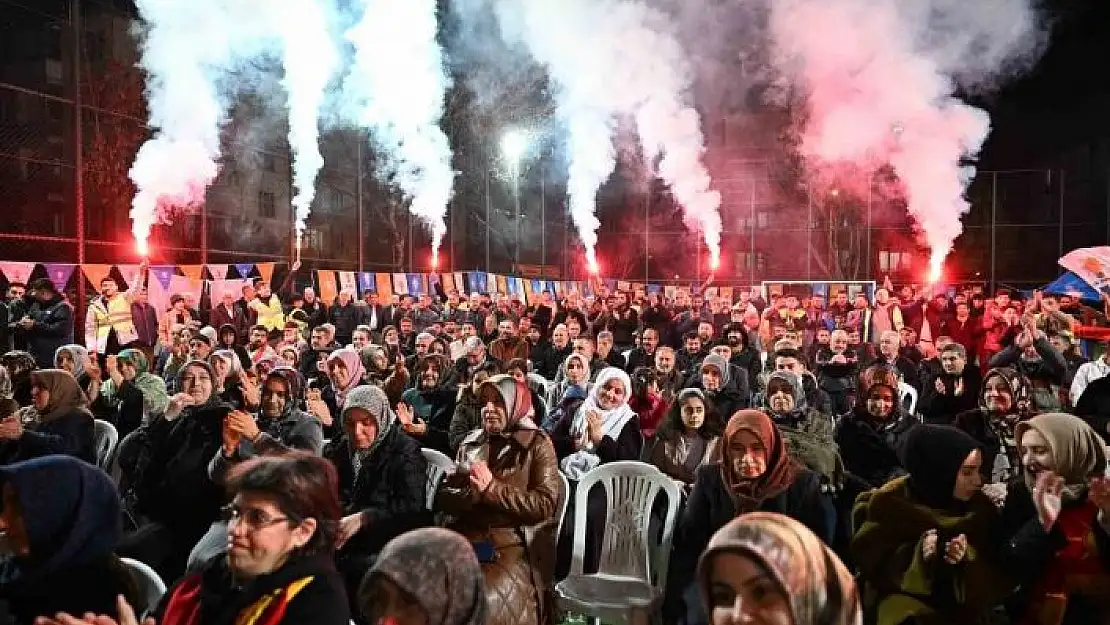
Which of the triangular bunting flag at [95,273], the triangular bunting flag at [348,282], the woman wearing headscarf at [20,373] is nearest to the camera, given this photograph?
the woman wearing headscarf at [20,373]

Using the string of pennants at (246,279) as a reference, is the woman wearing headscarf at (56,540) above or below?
below

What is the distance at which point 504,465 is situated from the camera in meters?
3.80

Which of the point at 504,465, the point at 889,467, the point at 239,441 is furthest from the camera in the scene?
the point at 889,467

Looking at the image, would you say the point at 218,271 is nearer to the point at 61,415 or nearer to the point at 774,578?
the point at 61,415

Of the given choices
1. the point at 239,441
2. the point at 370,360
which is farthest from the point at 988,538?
the point at 370,360

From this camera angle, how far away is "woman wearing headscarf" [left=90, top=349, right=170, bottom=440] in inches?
248

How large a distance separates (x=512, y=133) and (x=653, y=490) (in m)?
22.7

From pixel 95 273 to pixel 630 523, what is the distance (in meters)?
9.66

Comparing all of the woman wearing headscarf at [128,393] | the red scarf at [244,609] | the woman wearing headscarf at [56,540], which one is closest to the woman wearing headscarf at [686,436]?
the red scarf at [244,609]

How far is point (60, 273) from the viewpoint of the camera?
1068 cm

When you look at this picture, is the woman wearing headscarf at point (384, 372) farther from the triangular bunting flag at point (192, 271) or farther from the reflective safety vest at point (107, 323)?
the triangular bunting flag at point (192, 271)

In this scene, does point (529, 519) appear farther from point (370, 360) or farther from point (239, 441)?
point (370, 360)

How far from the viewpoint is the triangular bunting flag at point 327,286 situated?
15.7 metres

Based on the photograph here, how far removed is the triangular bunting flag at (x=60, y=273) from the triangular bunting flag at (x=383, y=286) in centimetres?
675
